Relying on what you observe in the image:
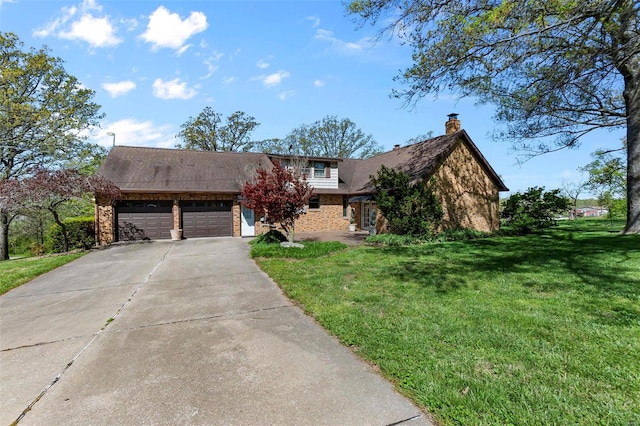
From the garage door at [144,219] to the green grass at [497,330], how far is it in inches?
432

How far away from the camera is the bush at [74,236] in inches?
569

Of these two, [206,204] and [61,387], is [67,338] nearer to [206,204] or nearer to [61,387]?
[61,387]

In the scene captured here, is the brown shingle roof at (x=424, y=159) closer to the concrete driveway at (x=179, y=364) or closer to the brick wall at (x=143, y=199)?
the brick wall at (x=143, y=199)

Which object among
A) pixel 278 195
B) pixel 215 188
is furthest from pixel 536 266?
pixel 215 188

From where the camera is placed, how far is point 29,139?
1636 cm

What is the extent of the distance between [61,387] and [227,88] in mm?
10859

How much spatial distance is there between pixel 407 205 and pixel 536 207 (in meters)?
9.21

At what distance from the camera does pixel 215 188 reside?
685 inches

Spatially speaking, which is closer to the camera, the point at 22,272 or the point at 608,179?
the point at 22,272

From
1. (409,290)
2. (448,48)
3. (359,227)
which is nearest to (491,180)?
(359,227)

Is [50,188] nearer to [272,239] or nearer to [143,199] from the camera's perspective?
[143,199]

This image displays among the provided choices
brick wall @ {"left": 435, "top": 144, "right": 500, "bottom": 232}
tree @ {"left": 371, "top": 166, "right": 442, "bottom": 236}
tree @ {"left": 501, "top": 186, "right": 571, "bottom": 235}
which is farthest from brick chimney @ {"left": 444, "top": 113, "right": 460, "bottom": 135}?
tree @ {"left": 371, "top": 166, "right": 442, "bottom": 236}

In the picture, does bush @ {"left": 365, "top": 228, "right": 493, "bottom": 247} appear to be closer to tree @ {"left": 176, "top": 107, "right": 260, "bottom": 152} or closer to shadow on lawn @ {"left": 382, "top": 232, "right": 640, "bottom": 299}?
shadow on lawn @ {"left": 382, "top": 232, "right": 640, "bottom": 299}

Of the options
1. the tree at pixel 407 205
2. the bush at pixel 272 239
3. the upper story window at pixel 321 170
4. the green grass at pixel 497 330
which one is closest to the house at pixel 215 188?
the upper story window at pixel 321 170
